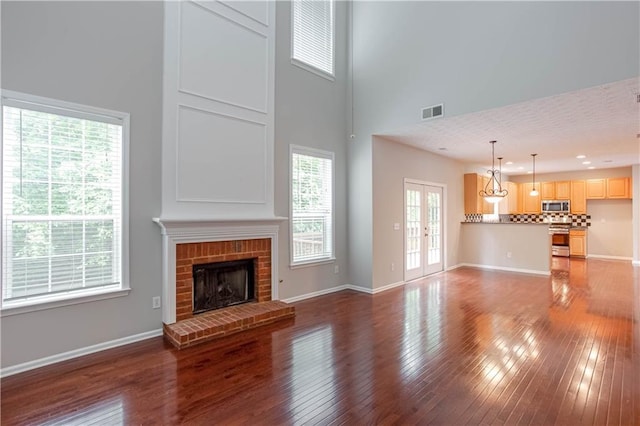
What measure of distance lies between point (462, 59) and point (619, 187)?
7.68m

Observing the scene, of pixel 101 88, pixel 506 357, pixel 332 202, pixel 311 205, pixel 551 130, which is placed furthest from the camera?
pixel 332 202

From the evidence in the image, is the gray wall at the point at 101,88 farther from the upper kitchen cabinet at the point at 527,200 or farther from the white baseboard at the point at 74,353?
the upper kitchen cabinet at the point at 527,200

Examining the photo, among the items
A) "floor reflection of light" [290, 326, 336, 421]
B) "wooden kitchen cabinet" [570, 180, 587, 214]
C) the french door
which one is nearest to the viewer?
"floor reflection of light" [290, 326, 336, 421]

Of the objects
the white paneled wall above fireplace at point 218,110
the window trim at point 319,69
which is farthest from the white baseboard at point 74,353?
the window trim at point 319,69

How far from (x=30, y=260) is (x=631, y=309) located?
718cm

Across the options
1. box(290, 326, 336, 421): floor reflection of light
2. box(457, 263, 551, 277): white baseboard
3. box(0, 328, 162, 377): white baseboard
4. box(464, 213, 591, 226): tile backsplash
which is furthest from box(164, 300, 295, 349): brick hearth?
box(464, 213, 591, 226): tile backsplash

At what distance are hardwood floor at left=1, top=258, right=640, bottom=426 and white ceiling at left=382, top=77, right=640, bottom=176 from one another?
267cm

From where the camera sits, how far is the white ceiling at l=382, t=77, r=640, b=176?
3979 mm

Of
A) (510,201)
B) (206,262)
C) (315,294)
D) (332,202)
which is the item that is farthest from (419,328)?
(510,201)

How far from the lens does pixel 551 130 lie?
5.18 meters

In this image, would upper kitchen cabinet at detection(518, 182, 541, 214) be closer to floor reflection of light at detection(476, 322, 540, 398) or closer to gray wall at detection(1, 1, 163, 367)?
floor reflection of light at detection(476, 322, 540, 398)

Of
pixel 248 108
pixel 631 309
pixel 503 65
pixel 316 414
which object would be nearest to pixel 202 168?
pixel 248 108

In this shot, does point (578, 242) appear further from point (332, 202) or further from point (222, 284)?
point (222, 284)

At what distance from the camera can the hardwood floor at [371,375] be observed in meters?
2.27
